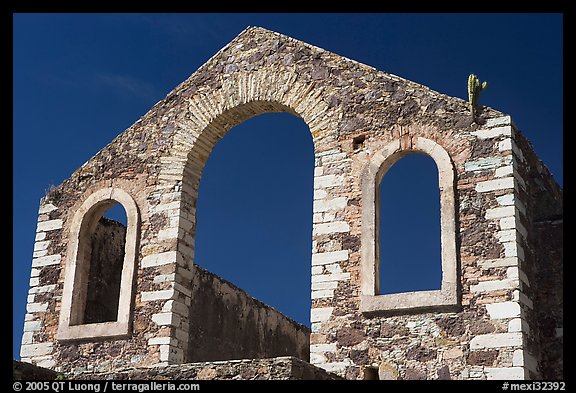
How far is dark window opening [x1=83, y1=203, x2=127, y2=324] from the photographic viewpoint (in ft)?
45.6

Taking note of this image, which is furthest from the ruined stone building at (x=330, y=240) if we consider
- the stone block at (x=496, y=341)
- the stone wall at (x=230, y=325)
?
the stone wall at (x=230, y=325)

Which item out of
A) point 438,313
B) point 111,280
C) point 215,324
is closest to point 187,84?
point 111,280

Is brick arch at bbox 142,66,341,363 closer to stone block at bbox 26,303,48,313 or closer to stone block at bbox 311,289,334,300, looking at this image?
stone block at bbox 26,303,48,313

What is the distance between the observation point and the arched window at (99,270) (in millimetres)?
12820

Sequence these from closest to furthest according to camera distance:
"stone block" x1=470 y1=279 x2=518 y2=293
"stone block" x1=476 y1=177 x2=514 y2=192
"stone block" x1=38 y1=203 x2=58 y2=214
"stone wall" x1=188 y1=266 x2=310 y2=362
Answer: "stone block" x1=470 y1=279 x2=518 y2=293, "stone block" x1=476 y1=177 x2=514 y2=192, "stone block" x1=38 y1=203 x2=58 y2=214, "stone wall" x1=188 y1=266 x2=310 y2=362

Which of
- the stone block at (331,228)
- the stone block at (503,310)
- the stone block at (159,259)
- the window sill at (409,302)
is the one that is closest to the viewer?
the stone block at (503,310)

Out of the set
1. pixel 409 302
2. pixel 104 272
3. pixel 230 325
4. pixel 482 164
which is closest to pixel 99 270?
pixel 104 272

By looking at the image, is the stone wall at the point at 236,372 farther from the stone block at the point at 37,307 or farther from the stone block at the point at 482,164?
the stone block at the point at 37,307

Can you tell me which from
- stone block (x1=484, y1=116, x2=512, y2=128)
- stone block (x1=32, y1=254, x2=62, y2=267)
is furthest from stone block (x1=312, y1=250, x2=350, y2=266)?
stone block (x1=32, y1=254, x2=62, y2=267)

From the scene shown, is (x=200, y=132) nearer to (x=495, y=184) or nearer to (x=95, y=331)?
(x=95, y=331)

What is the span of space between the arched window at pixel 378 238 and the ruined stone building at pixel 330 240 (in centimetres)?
2

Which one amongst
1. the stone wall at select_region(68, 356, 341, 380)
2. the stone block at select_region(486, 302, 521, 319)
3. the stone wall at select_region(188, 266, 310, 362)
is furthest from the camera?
the stone wall at select_region(188, 266, 310, 362)

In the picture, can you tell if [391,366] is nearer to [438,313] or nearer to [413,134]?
[438,313]

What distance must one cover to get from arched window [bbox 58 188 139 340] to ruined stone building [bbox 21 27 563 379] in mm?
27
